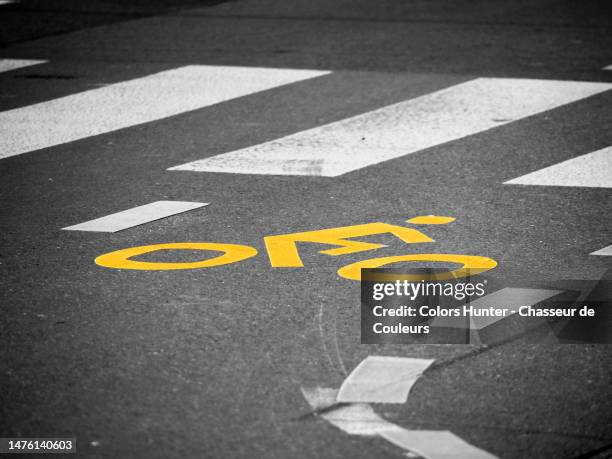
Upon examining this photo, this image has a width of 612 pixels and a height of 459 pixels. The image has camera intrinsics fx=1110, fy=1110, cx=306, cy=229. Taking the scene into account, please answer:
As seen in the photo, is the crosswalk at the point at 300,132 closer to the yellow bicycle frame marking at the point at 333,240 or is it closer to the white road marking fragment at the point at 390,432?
the yellow bicycle frame marking at the point at 333,240

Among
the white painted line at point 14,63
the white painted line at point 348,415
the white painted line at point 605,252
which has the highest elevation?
the white painted line at point 14,63

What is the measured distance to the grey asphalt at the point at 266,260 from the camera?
376cm

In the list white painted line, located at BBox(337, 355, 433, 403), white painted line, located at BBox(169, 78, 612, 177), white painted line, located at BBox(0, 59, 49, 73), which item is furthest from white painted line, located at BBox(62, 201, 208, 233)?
white painted line, located at BBox(0, 59, 49, 73)

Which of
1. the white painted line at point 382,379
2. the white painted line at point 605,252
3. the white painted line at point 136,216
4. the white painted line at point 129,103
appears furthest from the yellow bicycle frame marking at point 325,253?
the white painted line at point 129,103

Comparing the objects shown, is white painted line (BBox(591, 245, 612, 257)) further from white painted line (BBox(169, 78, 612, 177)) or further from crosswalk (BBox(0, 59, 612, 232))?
white painted line (BBox(169, 78, 612, 177))

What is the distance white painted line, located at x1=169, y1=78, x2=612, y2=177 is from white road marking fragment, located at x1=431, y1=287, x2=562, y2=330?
7.41 ft

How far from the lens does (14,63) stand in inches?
406

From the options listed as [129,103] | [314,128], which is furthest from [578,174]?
[129,103]

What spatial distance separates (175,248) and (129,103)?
11.3ft

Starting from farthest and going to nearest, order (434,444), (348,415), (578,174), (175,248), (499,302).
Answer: (578,174) → (175,248) → (499,302) → (348,415) → (434,444)

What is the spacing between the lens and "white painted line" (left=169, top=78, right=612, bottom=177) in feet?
23.5

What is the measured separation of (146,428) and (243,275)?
61.7 inches

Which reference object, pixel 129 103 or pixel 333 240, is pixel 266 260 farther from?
pixel 129 103

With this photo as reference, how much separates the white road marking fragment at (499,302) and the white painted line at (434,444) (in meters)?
0.92
